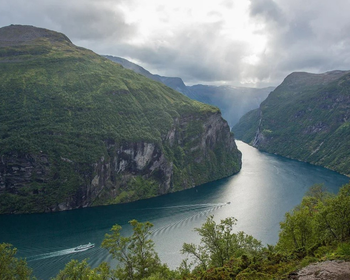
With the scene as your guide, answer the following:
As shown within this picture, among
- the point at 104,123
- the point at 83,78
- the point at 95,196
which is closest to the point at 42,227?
the point at 95,196

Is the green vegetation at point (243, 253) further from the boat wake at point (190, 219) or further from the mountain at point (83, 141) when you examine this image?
the mountain at point (83, 141)

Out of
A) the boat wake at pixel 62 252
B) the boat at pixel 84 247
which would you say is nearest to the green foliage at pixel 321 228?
the boat at pixel 84 247

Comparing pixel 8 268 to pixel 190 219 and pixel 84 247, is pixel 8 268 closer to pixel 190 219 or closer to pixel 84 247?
pixel 84 247

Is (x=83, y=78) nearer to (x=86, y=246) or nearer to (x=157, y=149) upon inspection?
(x=157, y=149)

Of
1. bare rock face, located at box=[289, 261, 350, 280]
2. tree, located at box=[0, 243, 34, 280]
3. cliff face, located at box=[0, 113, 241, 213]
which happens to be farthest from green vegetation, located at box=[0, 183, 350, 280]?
cliff face, located at box=[0, 113, 241, 213]

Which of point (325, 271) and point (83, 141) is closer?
point (325, 271)

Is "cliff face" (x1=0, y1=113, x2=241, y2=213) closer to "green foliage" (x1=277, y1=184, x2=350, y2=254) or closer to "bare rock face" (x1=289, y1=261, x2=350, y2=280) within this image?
"green foliage" (x1=277, y1=184, x2=350, y2=254)

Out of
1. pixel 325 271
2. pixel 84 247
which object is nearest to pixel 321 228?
pixel 325 271
